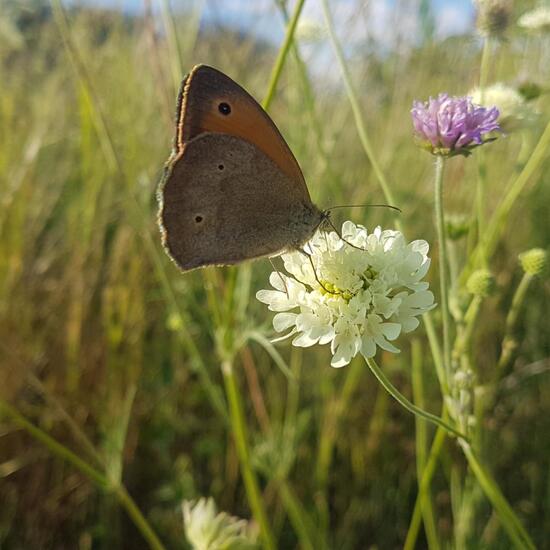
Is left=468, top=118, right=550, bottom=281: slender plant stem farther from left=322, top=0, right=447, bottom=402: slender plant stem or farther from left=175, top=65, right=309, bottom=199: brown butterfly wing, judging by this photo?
left=175, top=65, right=309, bottom=199: brown butterfly wing

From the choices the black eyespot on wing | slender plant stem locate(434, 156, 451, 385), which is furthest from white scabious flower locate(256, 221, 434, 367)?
the black eyespot on wing

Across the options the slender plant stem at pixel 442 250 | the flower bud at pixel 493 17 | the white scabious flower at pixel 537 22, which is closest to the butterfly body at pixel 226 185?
the slender plant stem at pixel 442 250

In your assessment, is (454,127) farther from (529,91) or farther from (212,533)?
(212,533)

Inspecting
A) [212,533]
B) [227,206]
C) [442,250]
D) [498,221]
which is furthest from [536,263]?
[212,533]

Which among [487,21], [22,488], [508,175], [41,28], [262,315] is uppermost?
[41,28]

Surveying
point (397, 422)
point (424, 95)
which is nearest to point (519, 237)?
point (424, 95)

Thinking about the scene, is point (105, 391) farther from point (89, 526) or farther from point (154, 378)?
point (89, 526)

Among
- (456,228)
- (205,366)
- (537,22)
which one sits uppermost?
(537,22)

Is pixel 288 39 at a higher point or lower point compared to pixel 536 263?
higher
